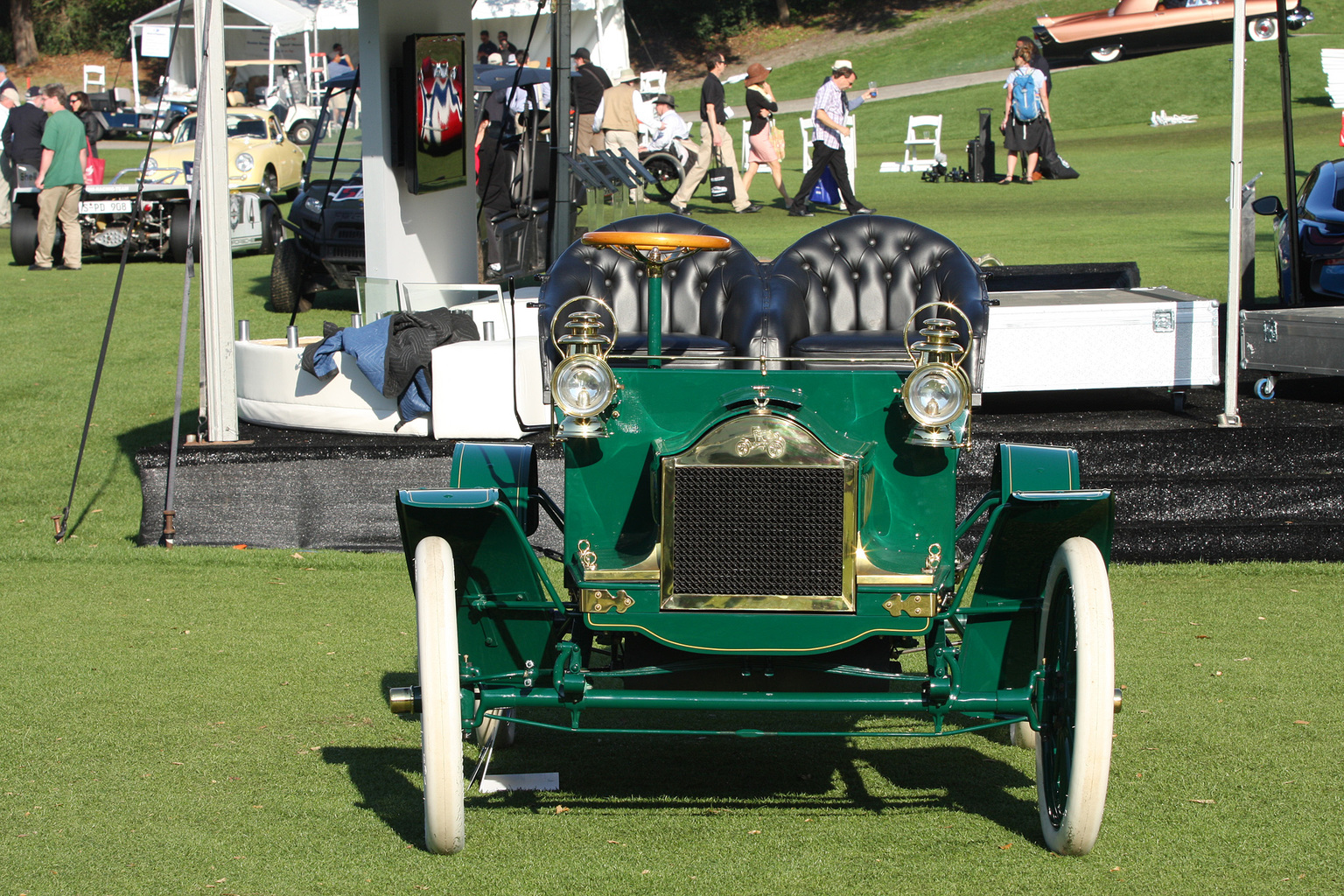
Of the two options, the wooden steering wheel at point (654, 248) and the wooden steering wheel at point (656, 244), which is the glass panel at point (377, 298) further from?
the wooden steering wheel at point (656, 244)

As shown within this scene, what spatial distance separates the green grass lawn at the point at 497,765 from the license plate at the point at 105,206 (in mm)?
8299

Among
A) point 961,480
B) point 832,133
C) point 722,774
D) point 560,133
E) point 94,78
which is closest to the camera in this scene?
point 722,774

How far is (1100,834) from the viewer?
4113mm

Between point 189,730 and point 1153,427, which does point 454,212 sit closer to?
point 1153,427

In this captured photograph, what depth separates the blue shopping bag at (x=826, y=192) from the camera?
1945cm

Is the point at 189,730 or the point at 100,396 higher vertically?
the point at 100,396

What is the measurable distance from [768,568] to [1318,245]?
718cm

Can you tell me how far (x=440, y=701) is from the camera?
12.0 ft

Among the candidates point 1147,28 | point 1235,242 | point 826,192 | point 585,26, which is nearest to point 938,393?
point 1235,242

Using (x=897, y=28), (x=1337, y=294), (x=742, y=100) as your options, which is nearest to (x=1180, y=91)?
(x=742, y=100)

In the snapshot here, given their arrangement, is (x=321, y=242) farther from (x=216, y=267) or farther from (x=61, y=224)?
(x=216, y=267)

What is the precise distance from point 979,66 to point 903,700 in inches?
1506

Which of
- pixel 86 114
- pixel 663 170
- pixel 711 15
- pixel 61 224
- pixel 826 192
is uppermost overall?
pixel 711 15

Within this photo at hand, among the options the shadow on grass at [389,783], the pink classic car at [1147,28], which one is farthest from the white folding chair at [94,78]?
the shadow on grass at [389,783]
